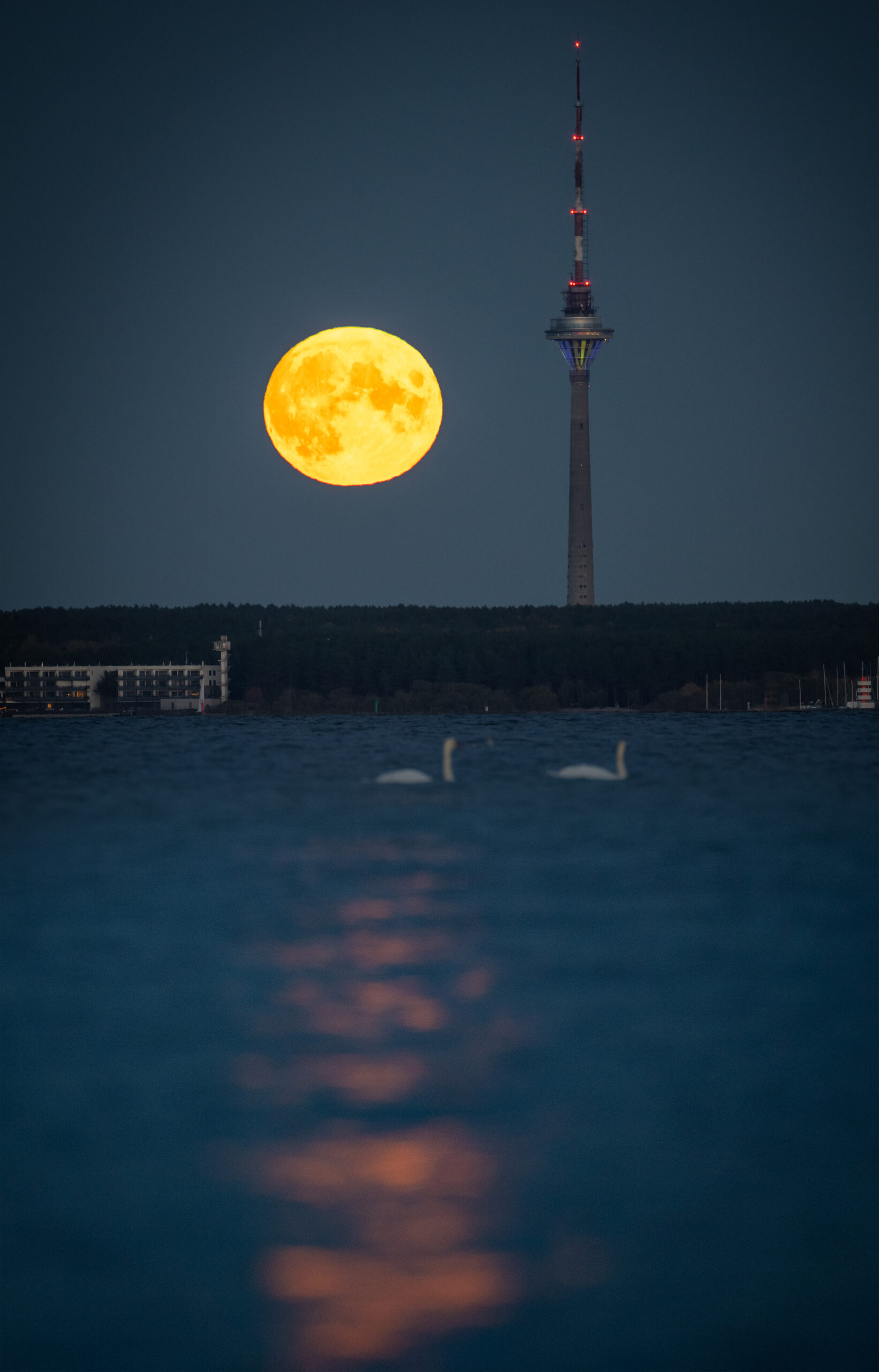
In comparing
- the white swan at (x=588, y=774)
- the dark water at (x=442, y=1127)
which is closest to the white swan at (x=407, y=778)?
the white swan at (x=588, y=774)

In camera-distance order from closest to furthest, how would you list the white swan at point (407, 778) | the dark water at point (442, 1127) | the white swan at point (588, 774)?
the dark water at point (442, 1127)
the white swan at point (407, 778)
the white swan at point (588, 774)

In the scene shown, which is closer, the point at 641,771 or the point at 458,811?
the point at 458,811

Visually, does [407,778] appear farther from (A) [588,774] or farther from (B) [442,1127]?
(B) [442,1127]

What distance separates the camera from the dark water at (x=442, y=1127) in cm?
2102

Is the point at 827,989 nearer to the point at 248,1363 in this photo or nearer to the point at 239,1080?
the point at 239,1080

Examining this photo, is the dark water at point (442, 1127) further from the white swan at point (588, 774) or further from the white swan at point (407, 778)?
the white swan at point (588, 774)

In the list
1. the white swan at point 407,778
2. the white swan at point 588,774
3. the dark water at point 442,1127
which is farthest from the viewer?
the white swan at point 588,774

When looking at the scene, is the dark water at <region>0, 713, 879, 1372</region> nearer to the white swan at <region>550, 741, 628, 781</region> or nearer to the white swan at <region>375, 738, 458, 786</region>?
the white swan at <region>375, 738, 458, 786</region>

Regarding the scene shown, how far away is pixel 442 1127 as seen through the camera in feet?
99.1

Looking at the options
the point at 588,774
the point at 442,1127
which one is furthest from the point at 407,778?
the point at 442,1127

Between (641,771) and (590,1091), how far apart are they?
437 ft

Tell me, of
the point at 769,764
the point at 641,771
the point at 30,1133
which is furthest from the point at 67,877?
the point at 769,764

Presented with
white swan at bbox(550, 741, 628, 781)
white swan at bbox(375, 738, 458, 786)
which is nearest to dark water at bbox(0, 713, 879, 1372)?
white swan at bbox(375, 738, 458, 786)

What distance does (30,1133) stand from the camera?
29906mm
